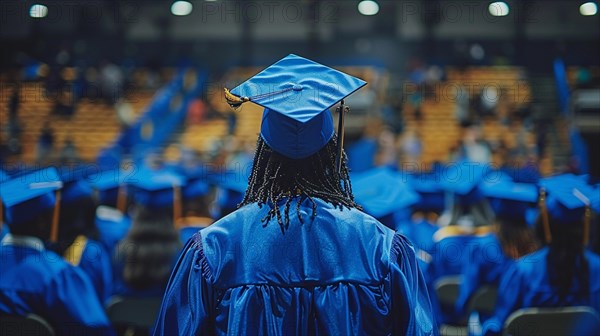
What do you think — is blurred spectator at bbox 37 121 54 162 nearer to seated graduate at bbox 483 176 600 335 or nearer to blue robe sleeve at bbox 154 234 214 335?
seated graduate at bbox 483 176 600 335

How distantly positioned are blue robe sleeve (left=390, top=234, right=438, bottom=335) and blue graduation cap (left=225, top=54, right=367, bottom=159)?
40cm

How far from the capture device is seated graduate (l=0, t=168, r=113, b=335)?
2.98 m

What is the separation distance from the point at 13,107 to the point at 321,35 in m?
9.23

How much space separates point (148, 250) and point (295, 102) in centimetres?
212

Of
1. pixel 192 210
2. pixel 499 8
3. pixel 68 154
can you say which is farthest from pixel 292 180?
pixel 499 8

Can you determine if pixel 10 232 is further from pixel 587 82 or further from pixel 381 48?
pixel 381 48

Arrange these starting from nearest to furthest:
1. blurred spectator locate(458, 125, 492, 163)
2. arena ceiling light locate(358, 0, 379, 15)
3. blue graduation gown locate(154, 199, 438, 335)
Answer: blue graduation gown locate(154, 199, 438, 335) < blurred spectator locate(458, 125, 492, 163) < arena ceiling light locate(358, 0, 379, 15)

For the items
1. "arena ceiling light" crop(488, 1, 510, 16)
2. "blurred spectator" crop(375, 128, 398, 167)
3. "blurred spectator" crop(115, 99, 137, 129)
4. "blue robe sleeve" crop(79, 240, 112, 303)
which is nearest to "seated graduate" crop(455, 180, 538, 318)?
"blue robe sleeve" crop(79, 240, 112, 303)

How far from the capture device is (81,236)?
3986mm

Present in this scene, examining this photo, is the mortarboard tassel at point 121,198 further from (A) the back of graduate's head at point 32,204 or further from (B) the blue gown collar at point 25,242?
(B) the blue gown collar at point 25,242

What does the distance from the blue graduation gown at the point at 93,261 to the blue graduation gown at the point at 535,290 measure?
2.14 meters

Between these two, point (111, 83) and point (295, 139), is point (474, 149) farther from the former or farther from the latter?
point (295, 139)

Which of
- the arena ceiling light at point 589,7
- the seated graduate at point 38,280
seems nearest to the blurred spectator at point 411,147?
the arena ceiling light at point 589,7

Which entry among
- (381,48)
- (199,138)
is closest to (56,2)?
(199,138)
